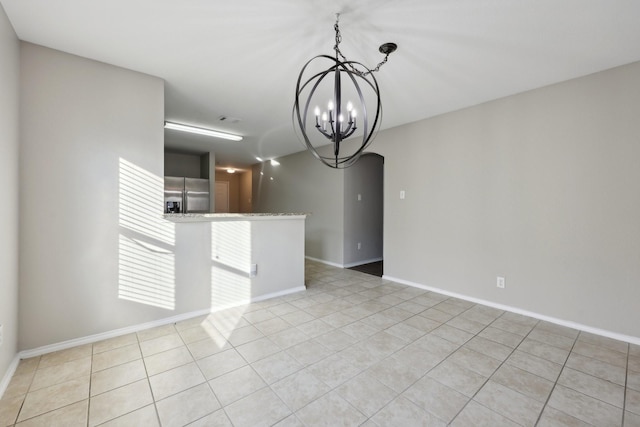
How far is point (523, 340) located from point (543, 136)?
6.69 ft

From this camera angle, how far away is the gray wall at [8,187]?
176 cm

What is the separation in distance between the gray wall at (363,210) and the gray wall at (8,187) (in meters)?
4.14

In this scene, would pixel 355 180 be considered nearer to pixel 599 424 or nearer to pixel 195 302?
pixel 195 302

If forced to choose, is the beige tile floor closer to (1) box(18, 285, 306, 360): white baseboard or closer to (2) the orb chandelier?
(1) box(18, 285, 306, 360): white baseboard

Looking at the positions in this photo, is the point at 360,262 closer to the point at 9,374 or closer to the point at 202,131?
the point at 202,131

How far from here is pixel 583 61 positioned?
7.68 ft

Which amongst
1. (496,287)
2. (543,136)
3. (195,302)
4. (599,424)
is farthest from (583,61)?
(195,302)

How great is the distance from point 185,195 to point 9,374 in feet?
14.4

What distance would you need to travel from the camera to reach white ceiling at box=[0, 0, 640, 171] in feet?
5.74

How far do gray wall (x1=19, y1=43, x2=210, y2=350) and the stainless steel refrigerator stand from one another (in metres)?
3.31

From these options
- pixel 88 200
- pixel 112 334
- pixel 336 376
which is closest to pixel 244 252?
pixel 112 334

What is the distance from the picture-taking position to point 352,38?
207 centimetres

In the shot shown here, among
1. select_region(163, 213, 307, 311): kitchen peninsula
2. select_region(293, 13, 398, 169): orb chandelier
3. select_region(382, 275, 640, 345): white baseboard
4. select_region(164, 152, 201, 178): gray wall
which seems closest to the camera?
select_region(293, 13, 398, 169): orb chandelier

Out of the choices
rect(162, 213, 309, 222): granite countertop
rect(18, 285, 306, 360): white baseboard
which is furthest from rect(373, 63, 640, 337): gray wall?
rect(18, 285, 306, 360): white baseboard
